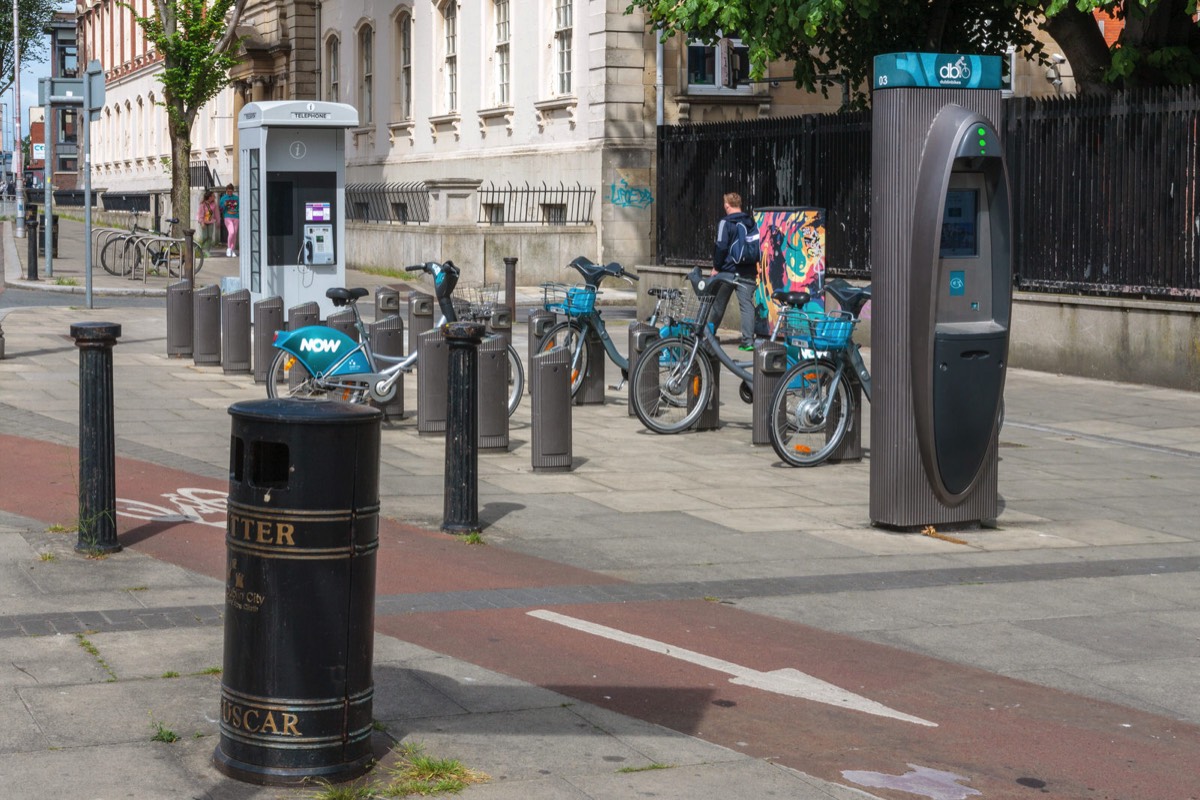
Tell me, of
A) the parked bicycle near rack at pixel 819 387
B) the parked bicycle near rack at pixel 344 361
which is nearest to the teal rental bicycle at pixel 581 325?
the parked bicycle near rack at pixel 344 361

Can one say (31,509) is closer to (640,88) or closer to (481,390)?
(481,390)

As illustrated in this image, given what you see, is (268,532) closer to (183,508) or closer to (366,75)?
(183,508)

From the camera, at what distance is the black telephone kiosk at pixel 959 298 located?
866cm

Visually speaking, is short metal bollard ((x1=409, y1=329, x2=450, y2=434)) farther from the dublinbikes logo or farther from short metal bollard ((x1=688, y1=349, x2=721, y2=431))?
the dublinbikes logo

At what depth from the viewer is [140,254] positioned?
30.4 metres

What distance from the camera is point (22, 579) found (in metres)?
7.13

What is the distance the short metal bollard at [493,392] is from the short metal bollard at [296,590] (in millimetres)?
6577

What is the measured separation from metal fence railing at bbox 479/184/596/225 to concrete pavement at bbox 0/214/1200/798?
16.4 m

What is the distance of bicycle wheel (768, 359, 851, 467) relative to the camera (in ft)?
36.6

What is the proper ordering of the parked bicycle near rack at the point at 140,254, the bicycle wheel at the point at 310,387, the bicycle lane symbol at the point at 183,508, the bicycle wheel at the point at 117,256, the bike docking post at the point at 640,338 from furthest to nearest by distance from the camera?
the bicycle wheel at the point at 117,256
the parked bicycle near rack at the point at 140,254
the bike docking post at the point at 640,338
the bicycle wheel at the point at 310,387
the bicycle lane symbol at the point at 183,508

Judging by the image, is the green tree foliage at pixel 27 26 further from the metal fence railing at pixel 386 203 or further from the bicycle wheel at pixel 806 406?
the bicycle wheel at pixel 806 406

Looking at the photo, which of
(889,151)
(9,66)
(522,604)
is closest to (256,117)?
(889,151)

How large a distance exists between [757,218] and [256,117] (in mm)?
5931

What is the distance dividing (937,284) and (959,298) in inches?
11.6
